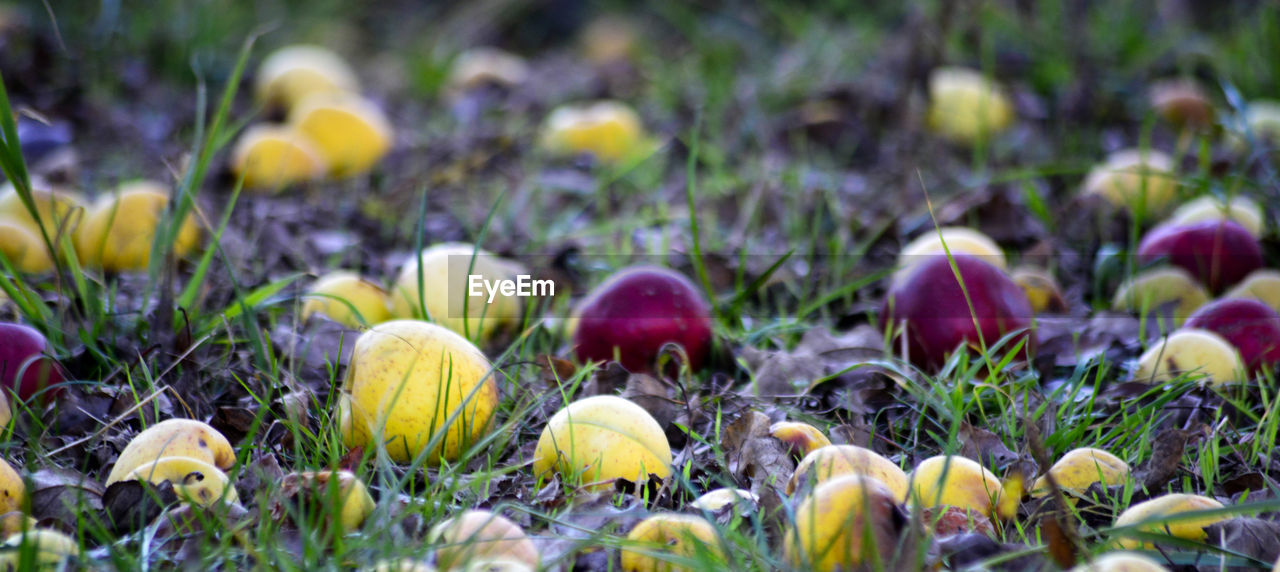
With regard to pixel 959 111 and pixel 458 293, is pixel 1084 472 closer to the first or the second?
pixel 458 293

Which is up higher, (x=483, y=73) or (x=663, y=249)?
(x=483, y=73)

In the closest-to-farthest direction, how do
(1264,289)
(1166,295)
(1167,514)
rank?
(1167,514) < (1264,289) < (1166,295)

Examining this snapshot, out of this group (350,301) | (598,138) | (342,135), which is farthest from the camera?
(598,138)

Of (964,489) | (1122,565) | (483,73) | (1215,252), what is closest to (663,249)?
(1215,252)

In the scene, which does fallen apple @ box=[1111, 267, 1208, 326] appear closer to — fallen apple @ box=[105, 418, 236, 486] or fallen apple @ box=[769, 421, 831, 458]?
fallen apple @ box=[769, 421, 831, 458]

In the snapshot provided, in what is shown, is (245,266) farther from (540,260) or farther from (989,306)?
(989,306)

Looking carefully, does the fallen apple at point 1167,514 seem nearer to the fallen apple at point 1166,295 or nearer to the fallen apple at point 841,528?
the fallen apple at point 841,528
